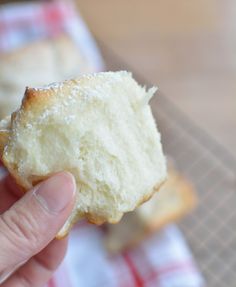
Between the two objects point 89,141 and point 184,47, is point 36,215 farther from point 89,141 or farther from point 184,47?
point 184,47

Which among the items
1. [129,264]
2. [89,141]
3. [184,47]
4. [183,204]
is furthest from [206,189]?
[89,141]

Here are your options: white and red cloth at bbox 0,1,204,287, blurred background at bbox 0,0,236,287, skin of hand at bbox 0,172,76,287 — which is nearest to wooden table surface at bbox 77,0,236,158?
blurred background at bbox 0,0,236,287

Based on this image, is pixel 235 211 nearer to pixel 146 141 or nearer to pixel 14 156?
pixel 146 141

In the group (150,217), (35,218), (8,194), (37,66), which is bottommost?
(150,217)

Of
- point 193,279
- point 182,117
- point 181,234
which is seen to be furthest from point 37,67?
point 193,279

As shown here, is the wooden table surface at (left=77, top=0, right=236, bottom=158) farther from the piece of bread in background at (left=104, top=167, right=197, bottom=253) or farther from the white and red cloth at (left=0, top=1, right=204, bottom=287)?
the white and red cloth at (left=0, top=1, right=204, bottom=287)

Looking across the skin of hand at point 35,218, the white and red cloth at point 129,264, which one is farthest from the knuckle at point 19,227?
the white and red cloth at point 129,264
